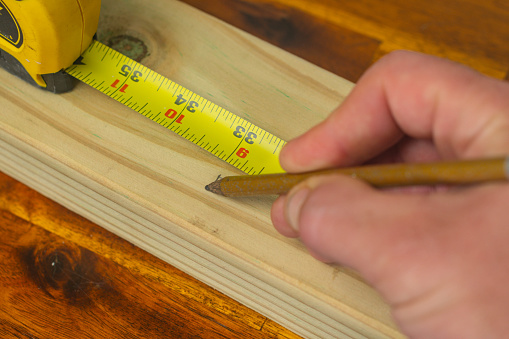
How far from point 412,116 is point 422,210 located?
24 cm

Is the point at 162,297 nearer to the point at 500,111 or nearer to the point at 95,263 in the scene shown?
the point at 95,263

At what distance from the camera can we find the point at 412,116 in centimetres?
86

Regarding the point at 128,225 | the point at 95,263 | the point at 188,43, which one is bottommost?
the point at 95,263

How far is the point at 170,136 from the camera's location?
1.18 meters

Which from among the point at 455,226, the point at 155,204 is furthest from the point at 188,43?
the point at 455,226

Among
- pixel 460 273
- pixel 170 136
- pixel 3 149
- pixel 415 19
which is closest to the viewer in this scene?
pixel 460 273

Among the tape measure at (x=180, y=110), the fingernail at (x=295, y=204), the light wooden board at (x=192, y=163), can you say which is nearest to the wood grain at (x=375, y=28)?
the light wooden board at (x=192, y=163)

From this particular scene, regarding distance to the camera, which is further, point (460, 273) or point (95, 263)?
point (95, 263)

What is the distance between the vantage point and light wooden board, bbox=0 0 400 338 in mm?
1033

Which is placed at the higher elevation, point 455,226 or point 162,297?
point 455,226

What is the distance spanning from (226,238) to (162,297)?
0.29 meters

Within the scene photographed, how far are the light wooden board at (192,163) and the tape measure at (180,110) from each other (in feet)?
0.11

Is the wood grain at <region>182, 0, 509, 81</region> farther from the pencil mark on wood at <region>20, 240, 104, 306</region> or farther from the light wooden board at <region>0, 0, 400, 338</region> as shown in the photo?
the pencil mark on wood at <region>20, 240, 104, 306</region>

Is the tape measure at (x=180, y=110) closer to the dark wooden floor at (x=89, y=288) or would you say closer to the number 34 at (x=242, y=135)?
the number 34 at (x=242, y=135)
